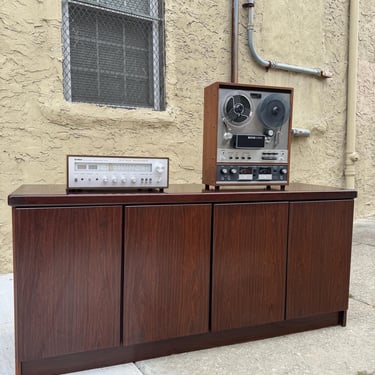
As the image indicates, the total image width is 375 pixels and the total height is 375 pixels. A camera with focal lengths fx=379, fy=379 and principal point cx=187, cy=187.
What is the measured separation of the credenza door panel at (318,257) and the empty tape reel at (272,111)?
39 cm

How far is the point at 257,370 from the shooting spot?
4.84ft

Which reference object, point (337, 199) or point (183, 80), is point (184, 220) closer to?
point (337, 199)

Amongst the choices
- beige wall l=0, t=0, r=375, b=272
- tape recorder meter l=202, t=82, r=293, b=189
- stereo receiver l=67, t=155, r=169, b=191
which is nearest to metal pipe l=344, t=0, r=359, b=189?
beige wall l=0, t=0, r=375, b=272

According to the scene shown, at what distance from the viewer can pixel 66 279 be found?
1348 mm

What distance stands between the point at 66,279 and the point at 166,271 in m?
0.38

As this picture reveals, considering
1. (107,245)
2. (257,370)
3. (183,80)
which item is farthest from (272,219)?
(183,80)

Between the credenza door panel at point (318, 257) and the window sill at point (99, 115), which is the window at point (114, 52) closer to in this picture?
the window sill at point (99, 115)

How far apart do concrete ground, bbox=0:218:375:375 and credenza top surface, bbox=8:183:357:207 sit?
0.64 meters

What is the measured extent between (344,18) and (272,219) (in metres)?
3.54

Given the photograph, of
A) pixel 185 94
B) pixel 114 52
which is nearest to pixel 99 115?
pixel 114 52

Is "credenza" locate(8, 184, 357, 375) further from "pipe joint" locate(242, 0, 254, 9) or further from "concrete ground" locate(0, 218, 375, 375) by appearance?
"pipe joint" locate(242, 0, 254, 9)

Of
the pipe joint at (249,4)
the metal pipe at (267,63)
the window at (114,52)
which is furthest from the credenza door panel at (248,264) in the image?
the pipe joint at (249,4)

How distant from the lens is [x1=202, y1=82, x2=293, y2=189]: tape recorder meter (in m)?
1.69

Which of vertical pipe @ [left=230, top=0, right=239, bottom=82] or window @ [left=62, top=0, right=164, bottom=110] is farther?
vertical pipe @ [left=230, top=0, right=239, bottom=82]
